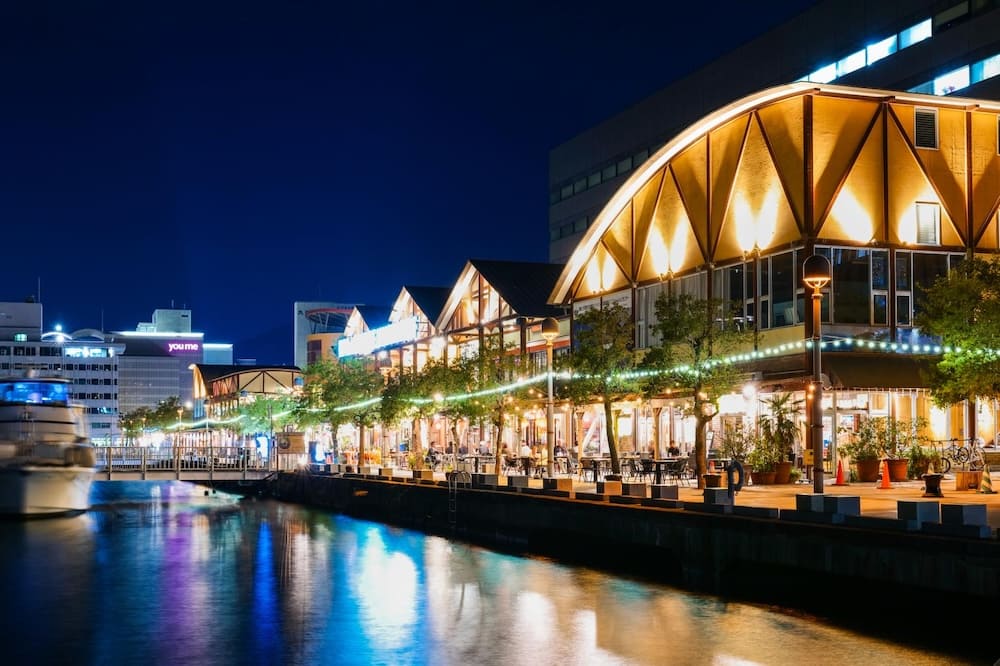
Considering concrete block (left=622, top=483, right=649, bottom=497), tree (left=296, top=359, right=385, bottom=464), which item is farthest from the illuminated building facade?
tree (left=296, top=359, right=385, bottom=464)

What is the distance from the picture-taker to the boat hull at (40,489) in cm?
6256

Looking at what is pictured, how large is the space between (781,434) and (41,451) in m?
38.6

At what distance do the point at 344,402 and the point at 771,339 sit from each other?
1638 inches

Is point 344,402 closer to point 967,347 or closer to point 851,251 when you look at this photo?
point 851,251

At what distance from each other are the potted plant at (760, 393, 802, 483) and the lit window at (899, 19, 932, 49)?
33.6 m

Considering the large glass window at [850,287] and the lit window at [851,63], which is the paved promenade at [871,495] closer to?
the large glass window at [850,287]

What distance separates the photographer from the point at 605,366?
161 ft

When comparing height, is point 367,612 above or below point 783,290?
below

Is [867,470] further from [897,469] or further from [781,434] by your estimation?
[781,434]

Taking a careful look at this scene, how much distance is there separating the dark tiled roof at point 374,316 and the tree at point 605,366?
54.6 meters

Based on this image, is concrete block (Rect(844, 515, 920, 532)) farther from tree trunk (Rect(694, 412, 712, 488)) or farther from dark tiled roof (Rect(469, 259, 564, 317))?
dark tiled roof (Rect(469, 259, 564, 317))

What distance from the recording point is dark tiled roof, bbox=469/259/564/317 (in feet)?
241

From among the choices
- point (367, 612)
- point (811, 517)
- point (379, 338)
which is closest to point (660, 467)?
point (367, 612)

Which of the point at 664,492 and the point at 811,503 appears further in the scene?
the point at 664,492
